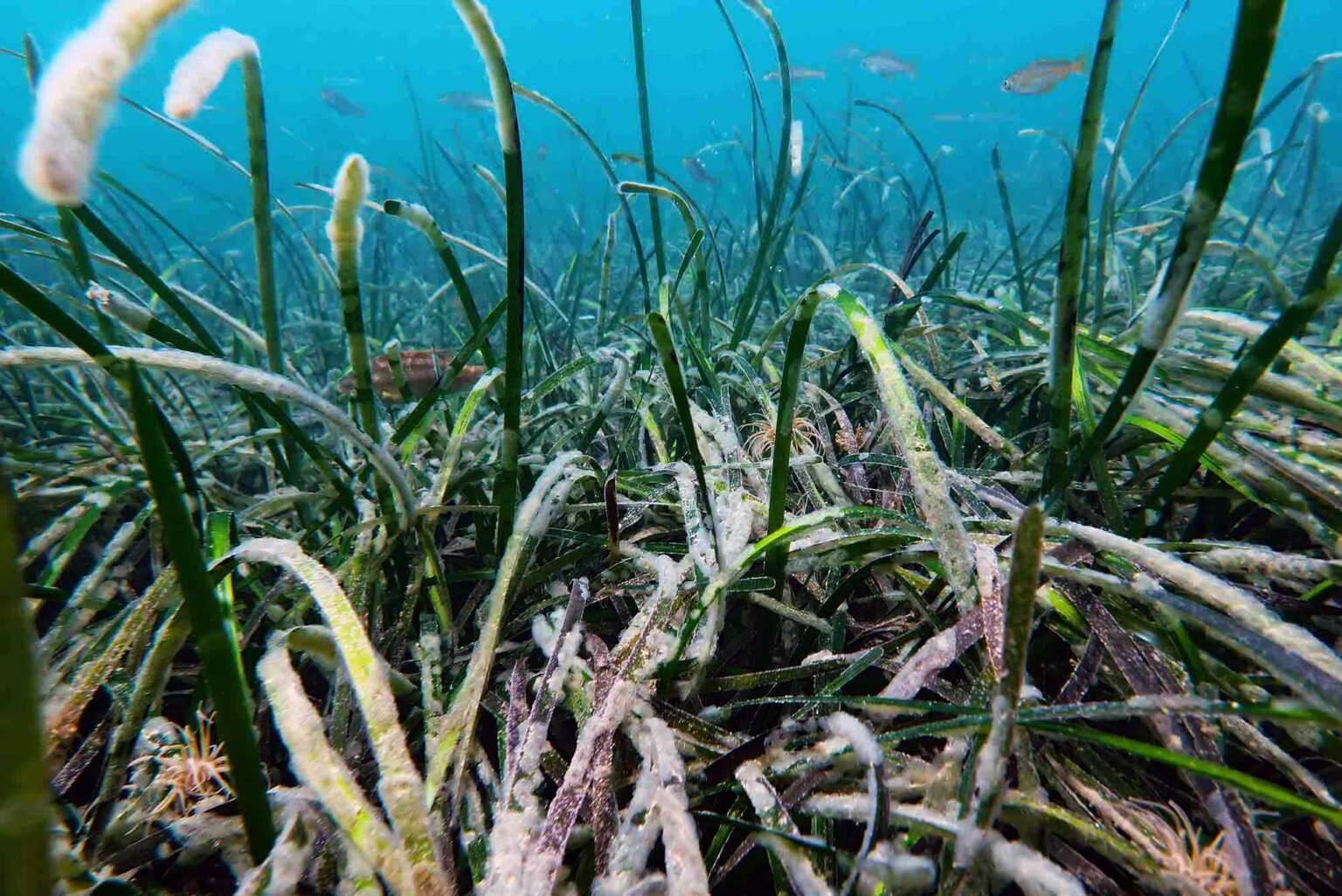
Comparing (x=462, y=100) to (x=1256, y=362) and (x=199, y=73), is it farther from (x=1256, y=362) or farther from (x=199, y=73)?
(x=1256, y=362)

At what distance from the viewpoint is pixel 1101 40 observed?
2.35ft

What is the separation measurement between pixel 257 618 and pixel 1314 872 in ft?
4.07

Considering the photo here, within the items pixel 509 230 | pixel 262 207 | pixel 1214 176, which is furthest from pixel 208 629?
pixel 1214 176

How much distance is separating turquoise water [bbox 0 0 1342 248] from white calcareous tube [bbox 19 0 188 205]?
101ft

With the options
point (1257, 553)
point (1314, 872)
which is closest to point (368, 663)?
point (1314, 872)

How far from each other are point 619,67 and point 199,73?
77.8 m

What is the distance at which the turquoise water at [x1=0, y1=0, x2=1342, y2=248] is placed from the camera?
36.8 m

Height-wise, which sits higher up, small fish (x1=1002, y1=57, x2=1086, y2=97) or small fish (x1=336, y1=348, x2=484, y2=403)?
small fish (x1=1002, y1=57, x2=1086, y2=97)

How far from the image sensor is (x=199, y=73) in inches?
22.2

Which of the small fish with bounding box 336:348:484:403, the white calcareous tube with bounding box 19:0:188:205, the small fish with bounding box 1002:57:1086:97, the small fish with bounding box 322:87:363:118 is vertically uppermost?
the small fish with bounding box 1002:57:1086:97

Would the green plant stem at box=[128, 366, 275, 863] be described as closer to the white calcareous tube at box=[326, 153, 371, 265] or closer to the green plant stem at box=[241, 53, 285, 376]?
the white calcareous tube at box=[326, 153, 371, 265]

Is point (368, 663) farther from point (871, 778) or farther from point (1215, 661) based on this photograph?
point (1215, 661)

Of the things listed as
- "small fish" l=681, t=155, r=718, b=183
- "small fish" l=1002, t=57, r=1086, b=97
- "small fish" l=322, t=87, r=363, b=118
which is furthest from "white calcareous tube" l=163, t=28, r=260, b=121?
"small fish" l=322, t=87, r=363, b=118

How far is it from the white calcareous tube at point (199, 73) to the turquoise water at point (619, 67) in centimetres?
3055
